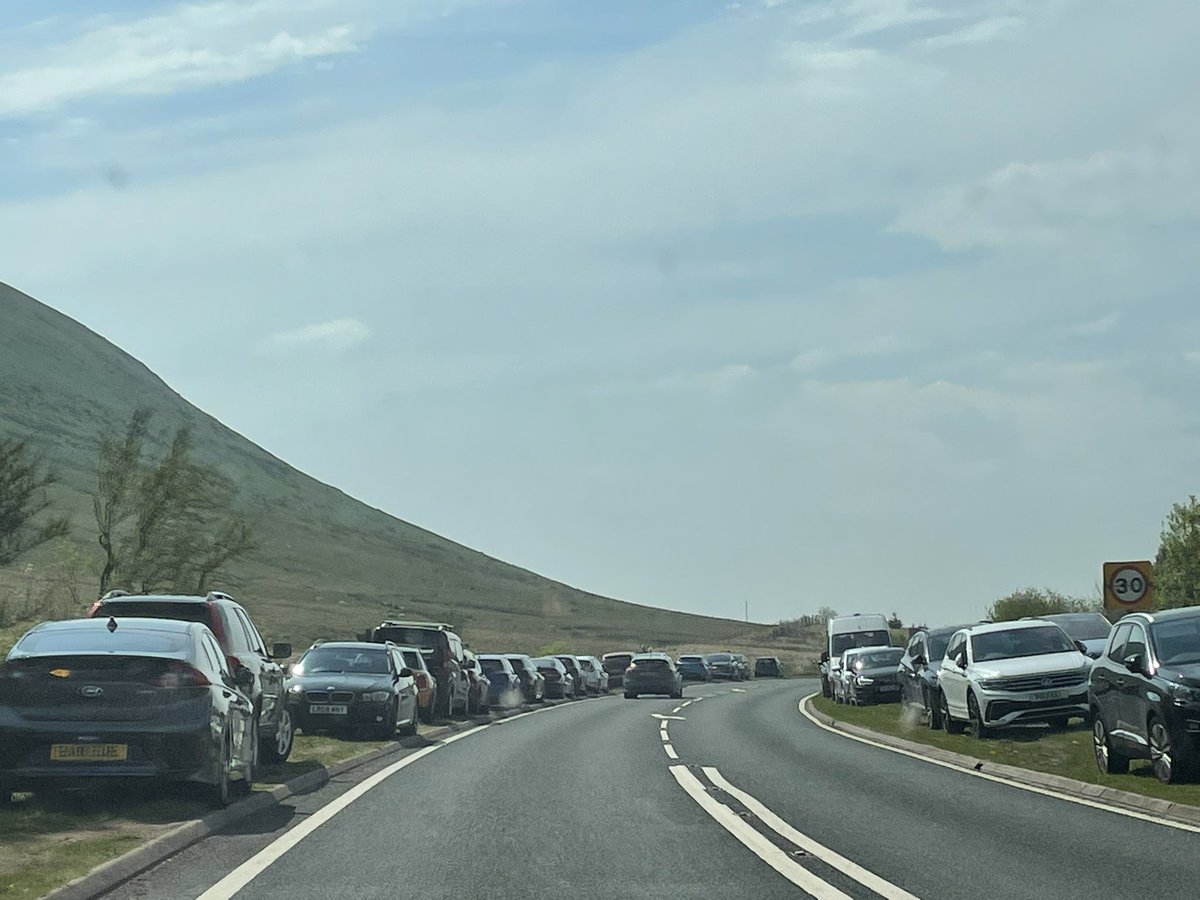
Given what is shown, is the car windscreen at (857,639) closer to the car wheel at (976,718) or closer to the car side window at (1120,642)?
the car wheel at (976,718)

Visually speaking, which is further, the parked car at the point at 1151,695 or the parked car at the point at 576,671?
the parked car at the point at 576,671

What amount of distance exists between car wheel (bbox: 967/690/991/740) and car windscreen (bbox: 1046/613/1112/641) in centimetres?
878

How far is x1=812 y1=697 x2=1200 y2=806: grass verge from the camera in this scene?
16291 millimetres

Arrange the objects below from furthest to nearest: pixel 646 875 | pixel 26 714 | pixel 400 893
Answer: pixel 26 714
pixel 646 875
pixel 400 893

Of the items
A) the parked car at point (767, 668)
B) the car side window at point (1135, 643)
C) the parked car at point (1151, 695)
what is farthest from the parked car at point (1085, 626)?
the parked car at point (767, 668)

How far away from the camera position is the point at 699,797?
53.5 ft

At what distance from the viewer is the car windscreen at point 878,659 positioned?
4144 cm

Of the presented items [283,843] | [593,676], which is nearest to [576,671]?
[593,676]

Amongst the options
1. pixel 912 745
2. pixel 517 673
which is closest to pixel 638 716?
pixel 517 673

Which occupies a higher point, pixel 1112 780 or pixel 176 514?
pixel 176 514

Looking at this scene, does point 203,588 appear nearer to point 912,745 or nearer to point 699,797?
point 912,745

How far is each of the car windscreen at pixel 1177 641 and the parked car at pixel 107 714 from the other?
30.9 ft

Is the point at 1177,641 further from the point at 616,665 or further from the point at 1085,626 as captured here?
the point at 616,665

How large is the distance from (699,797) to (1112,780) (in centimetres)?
448
